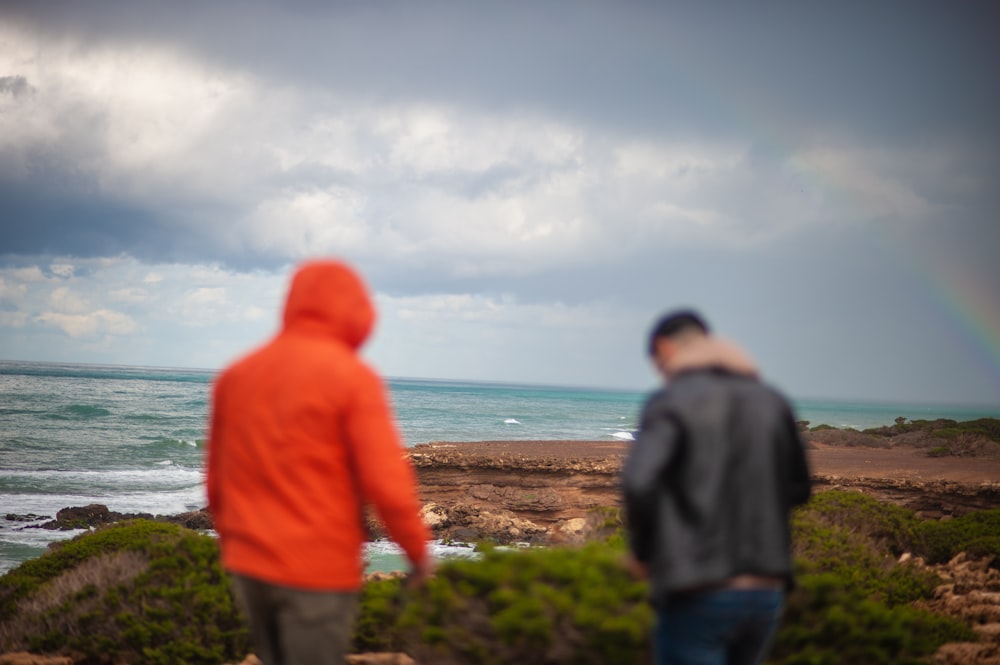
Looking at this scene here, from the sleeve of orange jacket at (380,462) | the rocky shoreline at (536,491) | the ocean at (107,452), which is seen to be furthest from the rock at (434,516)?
the sleeve of orange jacket at (380,462)

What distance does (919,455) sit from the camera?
101ft

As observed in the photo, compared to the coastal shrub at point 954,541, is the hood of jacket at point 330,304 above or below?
above

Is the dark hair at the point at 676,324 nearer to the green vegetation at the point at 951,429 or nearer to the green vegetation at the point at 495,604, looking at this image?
the green vegetation at the point at 495,604

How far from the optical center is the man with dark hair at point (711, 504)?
101 inches

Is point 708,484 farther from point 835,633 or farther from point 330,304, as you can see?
point 835,633

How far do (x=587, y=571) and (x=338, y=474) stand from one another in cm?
139

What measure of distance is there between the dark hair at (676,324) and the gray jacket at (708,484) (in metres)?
0.30

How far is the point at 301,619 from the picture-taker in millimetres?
2672

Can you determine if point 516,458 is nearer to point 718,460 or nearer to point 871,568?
point 871,568

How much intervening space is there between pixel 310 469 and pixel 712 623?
1.51 meters

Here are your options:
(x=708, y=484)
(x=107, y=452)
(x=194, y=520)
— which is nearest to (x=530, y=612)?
(x=708, y=484)

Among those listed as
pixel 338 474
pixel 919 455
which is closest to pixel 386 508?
pixel 338 474

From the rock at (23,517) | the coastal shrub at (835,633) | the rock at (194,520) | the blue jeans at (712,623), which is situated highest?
the blue jeans at (712,623)

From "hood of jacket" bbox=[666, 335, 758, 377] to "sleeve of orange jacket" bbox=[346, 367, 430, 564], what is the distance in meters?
1.05
